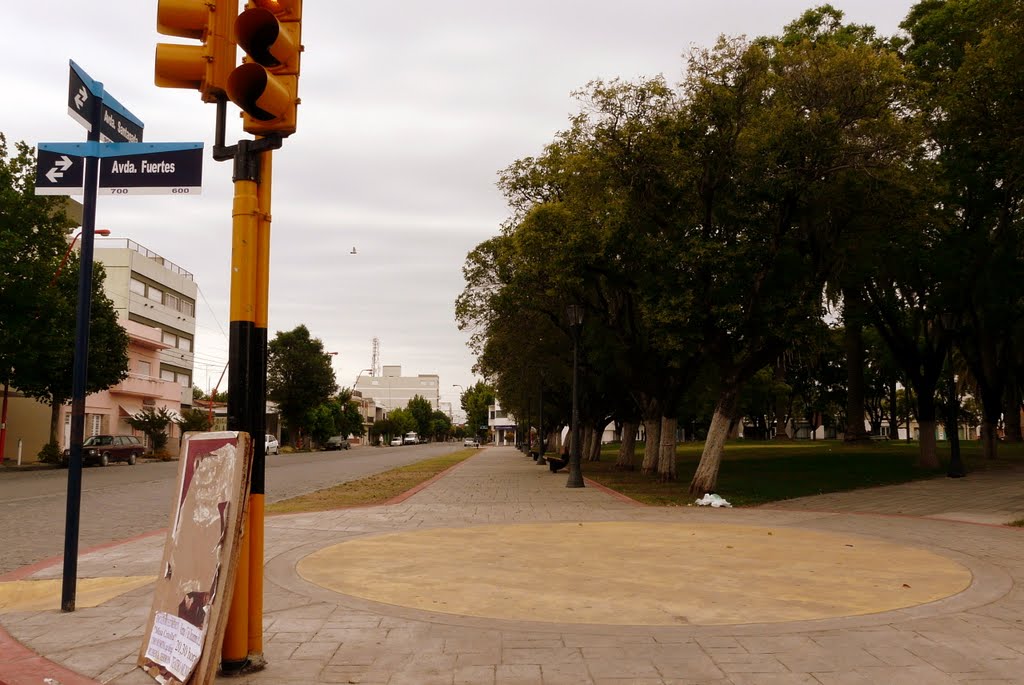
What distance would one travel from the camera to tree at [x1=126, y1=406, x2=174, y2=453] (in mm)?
51094

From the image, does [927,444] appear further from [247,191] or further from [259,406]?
[247,191]

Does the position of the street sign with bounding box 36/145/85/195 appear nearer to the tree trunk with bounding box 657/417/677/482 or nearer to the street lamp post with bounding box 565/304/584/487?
the street lamp post with bounding box 565/304/584/487

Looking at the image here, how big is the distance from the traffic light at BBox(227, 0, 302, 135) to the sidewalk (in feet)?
10.7

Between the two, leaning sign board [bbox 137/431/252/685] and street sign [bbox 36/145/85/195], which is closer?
leaning sign board [bbox 137/431/252/685]

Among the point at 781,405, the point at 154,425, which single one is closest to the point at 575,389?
the point at 154,425

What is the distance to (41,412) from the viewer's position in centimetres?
4662

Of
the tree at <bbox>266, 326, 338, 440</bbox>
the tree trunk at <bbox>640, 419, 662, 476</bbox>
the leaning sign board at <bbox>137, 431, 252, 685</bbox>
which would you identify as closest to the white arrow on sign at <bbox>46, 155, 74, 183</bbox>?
the leaning sign board at <bbox>137, 431, 252, 685</bbox>

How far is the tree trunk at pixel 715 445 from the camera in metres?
18.7

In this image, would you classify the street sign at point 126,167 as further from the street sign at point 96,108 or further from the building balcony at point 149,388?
the building balcony at point 149,388

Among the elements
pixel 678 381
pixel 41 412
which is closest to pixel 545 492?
pixel 678 381

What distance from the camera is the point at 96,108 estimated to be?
6.55 m

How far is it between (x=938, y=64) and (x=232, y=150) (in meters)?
24.8

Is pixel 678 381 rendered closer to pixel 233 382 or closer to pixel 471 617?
pixel 471 617

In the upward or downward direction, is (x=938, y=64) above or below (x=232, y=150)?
above
